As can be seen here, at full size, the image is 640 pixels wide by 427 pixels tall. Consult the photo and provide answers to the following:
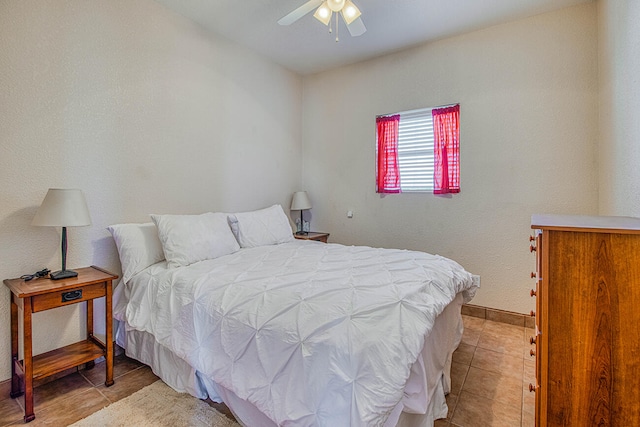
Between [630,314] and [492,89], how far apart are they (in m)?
2.61

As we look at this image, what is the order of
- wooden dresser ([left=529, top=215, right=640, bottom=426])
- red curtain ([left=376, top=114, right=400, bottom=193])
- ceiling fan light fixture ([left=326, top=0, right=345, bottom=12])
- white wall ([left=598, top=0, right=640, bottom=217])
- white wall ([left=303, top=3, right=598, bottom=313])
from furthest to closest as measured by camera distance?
red curtain ([left=376, top=114, right=400, bottom=193]) → white wall ([left=303, top=3, right=598, bottom=313]) → ceiling fan light fixture ([left=326, top=0, right=345, bottom=12]) → white wall ([left=598, top=0, right=640, bottom=217]) → wooden dresser ([left=529, top=215, right=640, bottom=426])

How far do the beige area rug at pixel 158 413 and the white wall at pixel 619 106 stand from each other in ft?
8.84

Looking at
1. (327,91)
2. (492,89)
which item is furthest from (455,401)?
(327,91)

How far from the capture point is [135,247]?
228 centimetres

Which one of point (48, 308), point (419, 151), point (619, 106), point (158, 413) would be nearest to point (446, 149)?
point (419, 151)

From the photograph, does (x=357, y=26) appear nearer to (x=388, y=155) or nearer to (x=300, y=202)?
(x=388, y=155)

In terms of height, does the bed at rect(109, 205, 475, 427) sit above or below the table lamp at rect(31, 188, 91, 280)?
below

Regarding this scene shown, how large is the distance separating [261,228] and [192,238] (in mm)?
Result: 790

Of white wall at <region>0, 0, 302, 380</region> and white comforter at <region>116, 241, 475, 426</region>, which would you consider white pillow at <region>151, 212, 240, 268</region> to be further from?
white wall at <region>0, 0, 302, 380</region>

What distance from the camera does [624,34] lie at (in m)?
1.96

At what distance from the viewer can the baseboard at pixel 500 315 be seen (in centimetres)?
293

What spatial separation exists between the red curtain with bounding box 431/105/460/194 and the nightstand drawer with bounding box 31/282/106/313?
3100 millimetres

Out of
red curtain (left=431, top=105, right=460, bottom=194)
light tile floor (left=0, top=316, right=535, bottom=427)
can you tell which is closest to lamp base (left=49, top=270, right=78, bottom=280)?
light tile floor (left=0, top=316, right=535, bottom=427)

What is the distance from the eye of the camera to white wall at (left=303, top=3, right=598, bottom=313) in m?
2.71
